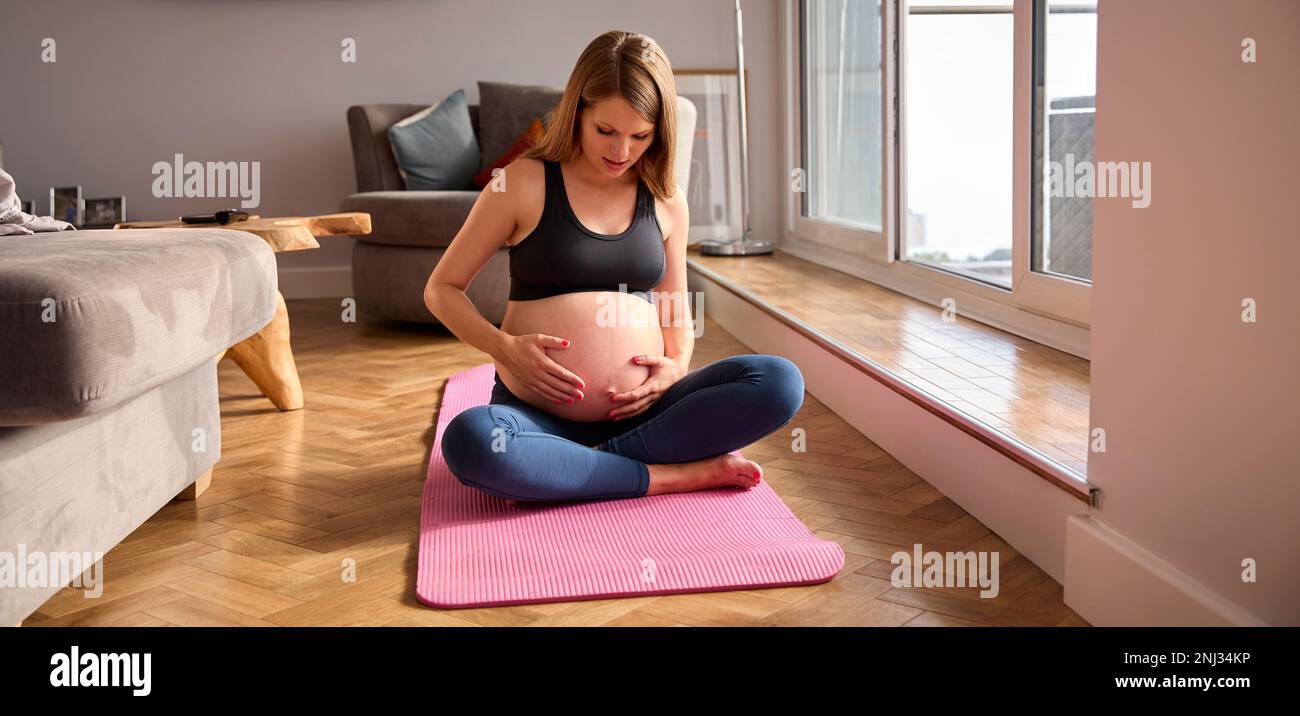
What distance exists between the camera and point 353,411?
2781 mm

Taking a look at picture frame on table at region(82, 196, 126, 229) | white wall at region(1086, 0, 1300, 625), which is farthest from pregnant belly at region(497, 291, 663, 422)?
picture frame on table at region(82, 196, 126, 229)

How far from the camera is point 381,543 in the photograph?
1794 mm

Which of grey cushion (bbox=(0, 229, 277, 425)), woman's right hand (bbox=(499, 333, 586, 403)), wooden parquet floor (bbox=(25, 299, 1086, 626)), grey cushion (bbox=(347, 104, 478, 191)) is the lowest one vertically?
wooden parquet floor (bbox=(25, 299, 1086, 626))

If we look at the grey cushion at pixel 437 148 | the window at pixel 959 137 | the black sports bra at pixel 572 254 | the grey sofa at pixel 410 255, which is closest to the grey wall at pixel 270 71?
the grey cushion at pixel 437 148

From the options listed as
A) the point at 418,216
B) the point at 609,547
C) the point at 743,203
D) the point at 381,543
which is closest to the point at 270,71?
the point at 418,216

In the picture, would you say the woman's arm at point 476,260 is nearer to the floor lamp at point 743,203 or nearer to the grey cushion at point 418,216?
the grey cushion at point 418,216

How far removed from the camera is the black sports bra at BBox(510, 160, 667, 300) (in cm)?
193

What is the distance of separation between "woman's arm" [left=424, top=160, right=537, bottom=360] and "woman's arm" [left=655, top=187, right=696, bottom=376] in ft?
0.95

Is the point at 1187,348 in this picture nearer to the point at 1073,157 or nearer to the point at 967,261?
the point at 1073,157

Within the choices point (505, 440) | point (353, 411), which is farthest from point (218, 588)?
point (353, 411)

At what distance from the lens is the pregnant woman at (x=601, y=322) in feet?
6.07

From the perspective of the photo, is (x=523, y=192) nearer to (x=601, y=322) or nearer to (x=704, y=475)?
(x=601, y=322)

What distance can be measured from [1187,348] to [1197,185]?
0.18 m

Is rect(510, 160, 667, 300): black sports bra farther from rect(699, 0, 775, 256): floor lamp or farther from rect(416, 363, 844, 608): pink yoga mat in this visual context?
rect(699, 0, 775, 256): floor lamp
